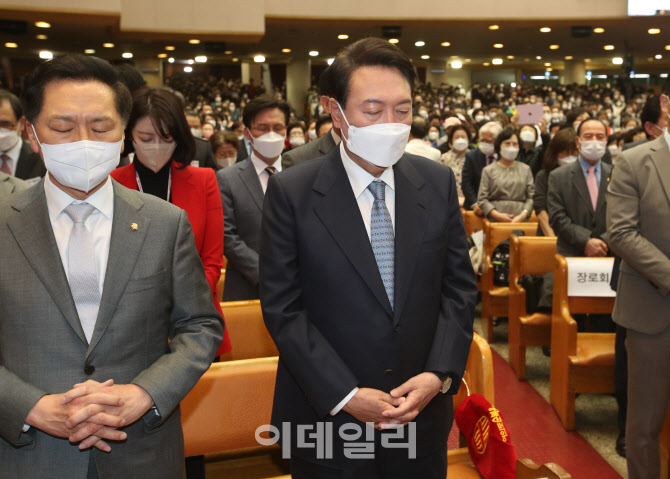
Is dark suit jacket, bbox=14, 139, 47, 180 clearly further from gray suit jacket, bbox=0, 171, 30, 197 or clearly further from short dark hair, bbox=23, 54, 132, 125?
short dark hair, bbox=23, 54, 132, 125

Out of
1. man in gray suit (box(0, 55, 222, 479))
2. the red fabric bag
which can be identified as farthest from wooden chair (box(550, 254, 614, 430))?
man in gray suit (box(0, 55, 222, 479))

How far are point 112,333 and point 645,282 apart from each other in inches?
80.5

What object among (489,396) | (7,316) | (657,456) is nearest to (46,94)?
(7,316)

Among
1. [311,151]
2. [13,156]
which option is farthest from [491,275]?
[13,156]

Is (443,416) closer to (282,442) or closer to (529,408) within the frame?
(282,442)

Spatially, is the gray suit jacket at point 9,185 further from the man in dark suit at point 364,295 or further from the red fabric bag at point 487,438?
the red fabric bag at point 487,438

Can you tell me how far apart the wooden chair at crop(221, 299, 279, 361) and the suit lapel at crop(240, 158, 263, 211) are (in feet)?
2.15

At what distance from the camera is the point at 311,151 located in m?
3.40

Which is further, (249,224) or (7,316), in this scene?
(249,224)

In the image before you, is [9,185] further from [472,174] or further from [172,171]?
[472,174]

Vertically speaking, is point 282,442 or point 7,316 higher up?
point 7,316

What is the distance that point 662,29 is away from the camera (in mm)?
17781

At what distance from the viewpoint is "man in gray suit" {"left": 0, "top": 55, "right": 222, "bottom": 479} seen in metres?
1.51

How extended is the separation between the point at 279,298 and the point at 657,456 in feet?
6.02
